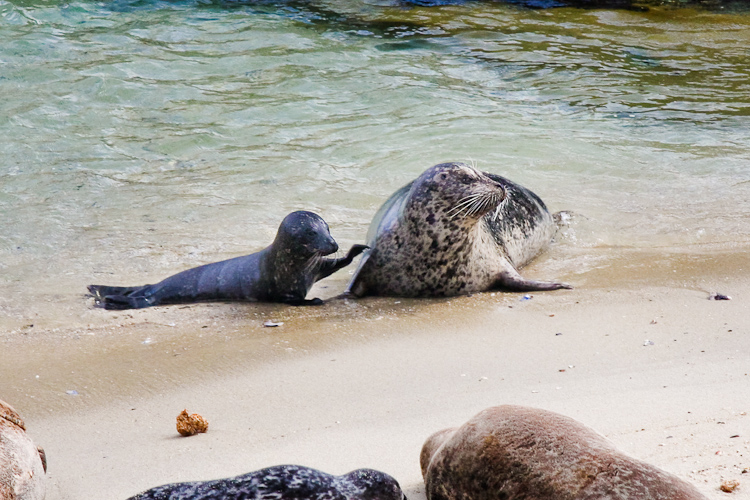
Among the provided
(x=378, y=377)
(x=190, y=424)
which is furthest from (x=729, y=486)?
(x=190, y=424)

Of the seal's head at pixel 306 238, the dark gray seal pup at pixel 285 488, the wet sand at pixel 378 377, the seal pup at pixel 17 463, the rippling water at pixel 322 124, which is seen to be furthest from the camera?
the rippling water at pixel 322 124

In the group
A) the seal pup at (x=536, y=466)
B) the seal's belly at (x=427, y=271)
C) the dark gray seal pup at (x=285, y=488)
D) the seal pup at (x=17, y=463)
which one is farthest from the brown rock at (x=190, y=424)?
the seal's belly at (x=427, y=271)

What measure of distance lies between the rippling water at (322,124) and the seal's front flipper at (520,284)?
573mm

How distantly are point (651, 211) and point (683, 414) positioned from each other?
13.9ft

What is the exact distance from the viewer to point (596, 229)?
6746 mm

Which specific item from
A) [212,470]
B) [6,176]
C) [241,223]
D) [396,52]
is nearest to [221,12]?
[396,52]

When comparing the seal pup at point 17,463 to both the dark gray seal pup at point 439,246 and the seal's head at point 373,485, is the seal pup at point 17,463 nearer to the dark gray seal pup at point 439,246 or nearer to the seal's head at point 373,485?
the seal's head at point 373,485

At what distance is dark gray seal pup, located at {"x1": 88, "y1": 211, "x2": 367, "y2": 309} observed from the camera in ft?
17.3

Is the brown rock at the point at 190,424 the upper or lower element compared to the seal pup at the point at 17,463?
lower

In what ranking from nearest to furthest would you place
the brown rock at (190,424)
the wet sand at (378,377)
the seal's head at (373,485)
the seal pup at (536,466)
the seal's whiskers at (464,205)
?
the seal pup at (536,466)
the seal's head at (373,485)
the wet sand at (378,377)
the brown rock at (190,424)
the seal's whiskers at (464,205)

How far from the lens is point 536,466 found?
2.25 metres

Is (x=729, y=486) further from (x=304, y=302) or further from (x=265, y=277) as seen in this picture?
(x=265, y=277)

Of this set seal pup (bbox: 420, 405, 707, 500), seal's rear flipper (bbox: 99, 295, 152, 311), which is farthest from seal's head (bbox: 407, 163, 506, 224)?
seal pup (bbox: 420, 405, 707, 500)

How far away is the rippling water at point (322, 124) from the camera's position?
6.70m
